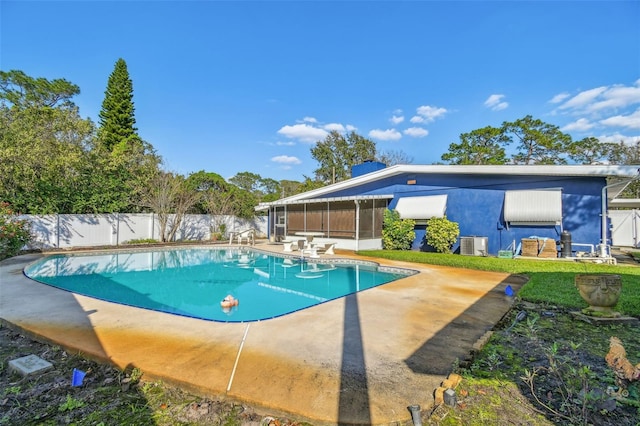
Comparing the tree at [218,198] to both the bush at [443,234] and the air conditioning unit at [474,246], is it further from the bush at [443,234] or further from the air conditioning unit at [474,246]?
the air conditioning unit at [474,246]

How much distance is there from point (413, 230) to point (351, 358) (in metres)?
12.8

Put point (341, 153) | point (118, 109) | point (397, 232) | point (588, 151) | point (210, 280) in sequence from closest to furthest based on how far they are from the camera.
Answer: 1. point (210, 280)
2. point (397, 232)
3. point (118, 109)
4. point (588, 151)
5. point (341, 153)

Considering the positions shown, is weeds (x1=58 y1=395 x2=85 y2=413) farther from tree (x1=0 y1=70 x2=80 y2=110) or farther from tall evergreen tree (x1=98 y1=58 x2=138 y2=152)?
tall evergreen tree (x1=98 y1=58 x2=138 y2=152)

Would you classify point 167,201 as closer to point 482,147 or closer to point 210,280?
point 210,280

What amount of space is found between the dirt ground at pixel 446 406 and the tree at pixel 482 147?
36.2 metres

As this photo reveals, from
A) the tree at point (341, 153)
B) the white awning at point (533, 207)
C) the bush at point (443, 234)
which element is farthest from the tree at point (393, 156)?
the white awning at point (533, 207)

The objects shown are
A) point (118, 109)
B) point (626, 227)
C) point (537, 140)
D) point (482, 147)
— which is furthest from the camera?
point (482, 147)

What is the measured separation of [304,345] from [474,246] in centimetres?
1137

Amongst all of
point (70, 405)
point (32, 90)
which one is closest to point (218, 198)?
point (32, 90)

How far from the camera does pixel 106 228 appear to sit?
1958cm

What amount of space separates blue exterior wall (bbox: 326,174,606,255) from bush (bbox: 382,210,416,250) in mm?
796

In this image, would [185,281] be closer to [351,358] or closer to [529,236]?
[351,358]

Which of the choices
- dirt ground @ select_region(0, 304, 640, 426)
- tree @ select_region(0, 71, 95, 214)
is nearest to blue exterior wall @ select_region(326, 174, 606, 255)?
dirt ground @ select_region(0, 304, 640, 426)

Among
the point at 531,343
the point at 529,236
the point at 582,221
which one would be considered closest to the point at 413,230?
the point at 529,236
